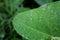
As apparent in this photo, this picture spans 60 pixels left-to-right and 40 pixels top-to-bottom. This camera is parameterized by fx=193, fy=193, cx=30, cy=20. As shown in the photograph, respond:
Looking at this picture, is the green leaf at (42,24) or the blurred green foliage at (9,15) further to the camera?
the blurred green foliage at (9,15)

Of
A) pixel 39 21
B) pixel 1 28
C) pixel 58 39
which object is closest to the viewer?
pixel 58 39

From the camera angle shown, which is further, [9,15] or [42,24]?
[9,15]

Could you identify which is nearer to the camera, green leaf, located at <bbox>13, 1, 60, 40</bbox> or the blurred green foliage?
green leaf, located at <bbox>13, 1, 60, 40</bbox>

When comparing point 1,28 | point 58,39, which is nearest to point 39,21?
point 58,39

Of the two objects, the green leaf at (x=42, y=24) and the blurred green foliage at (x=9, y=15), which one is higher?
the green leaf at (x=42, y=24)

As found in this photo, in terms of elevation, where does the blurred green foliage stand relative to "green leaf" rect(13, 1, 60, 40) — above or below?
below

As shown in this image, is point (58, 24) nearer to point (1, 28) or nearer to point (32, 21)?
point (32, 21)

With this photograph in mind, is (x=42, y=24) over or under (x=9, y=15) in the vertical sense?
over

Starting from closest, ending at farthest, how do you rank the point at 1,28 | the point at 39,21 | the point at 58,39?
the point at 58,39, the point at 39,21, the point at 1,28
